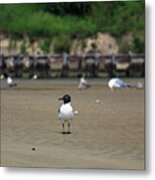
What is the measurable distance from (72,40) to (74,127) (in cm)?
45

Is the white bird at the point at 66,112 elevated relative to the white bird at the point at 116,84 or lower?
lower

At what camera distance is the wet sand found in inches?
141

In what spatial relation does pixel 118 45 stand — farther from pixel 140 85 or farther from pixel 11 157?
pixel 11 157

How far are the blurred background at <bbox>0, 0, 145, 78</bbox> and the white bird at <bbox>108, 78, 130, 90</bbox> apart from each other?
0.04 metres

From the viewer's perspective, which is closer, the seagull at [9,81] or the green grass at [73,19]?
the green grass at [73,19]

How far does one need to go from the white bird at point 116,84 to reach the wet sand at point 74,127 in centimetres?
3

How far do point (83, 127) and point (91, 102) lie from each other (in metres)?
0.14

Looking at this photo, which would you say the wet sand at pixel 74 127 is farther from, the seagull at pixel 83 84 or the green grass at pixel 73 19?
the green grass at pixel 73 19

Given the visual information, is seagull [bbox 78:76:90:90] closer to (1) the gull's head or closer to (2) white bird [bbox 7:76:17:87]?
(1) the gull's head

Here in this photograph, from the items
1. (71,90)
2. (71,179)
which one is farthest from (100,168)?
(71,90)

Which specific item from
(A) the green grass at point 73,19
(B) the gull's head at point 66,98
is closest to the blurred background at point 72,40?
(A) the green grass at point 73,19

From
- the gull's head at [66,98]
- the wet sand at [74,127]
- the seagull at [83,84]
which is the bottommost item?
the wet sand at [74,127]


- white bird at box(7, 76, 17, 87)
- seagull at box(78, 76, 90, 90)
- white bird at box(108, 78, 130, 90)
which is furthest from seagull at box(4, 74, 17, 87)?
white bird at box(108, 78, 130, 90)

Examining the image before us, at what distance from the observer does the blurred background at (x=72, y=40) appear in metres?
3.62
